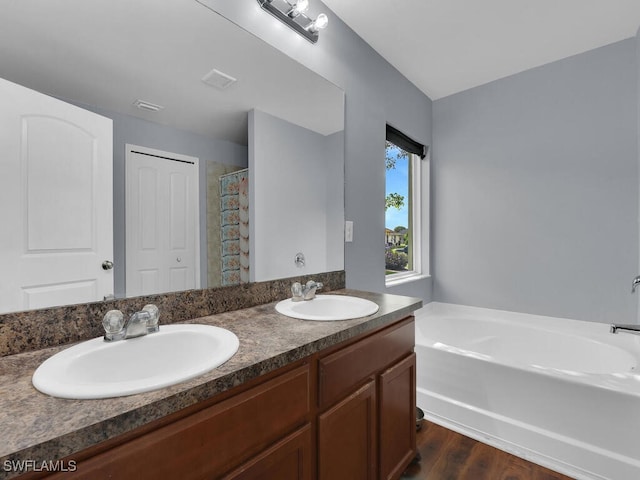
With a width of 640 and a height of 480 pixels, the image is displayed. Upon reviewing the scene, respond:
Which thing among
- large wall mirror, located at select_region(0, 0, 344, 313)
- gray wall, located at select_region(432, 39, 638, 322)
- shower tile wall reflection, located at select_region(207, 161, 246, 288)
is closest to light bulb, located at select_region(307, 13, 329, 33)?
large wall mirror, located at select_region(0, 0, 344, 313)

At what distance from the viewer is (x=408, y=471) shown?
153 centimetres

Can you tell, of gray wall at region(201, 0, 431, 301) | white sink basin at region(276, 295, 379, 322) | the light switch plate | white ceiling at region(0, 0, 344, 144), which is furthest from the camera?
the light switch plate

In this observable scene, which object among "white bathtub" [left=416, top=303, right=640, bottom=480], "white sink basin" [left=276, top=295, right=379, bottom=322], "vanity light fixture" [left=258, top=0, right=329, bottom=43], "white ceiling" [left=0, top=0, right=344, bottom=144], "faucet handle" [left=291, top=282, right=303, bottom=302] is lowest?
"white bathtub" [left=416, top=303, right=640, bottom=480]

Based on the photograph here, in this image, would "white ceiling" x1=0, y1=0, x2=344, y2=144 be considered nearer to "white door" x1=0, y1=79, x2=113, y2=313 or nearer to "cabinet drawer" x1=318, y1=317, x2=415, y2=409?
"white door" x1=0, y1=79, x2=113, y2=313

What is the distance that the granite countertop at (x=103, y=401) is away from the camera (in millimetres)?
459

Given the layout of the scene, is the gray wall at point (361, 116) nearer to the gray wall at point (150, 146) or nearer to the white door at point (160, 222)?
the gray wall at point (150, 146)

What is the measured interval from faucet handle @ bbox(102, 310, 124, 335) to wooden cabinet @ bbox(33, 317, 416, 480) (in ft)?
1.26

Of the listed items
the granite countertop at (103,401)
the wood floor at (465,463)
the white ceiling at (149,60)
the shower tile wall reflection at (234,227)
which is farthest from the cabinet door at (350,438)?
the white ceiling at (149,60)

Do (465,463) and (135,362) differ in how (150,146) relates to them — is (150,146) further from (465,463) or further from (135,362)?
(465,463)

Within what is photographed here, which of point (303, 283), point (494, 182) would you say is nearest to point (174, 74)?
point (303, 283)

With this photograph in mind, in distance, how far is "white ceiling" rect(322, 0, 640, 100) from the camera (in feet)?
5.71

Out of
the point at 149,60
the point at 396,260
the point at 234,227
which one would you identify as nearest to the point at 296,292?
the point at 234,227

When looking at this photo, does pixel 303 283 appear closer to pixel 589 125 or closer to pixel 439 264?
pixel 439 264

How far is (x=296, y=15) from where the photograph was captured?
147cm
